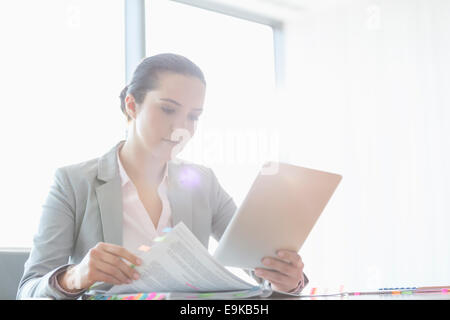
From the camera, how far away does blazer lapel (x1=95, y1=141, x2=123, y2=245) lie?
1217 millimetres

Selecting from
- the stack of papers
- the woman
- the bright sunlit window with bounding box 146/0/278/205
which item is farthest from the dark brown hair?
the bright sunlit window with bounding box 146/0/278/205

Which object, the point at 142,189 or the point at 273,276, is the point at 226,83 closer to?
the point at 142,189

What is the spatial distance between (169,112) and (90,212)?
34 centimetres

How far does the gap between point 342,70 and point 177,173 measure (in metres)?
2.44

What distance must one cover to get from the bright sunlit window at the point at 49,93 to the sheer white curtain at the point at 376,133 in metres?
1.57

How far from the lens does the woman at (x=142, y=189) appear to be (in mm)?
1156

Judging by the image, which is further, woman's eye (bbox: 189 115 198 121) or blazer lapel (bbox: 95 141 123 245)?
woman's eye (bbox: 189 115 198 121)

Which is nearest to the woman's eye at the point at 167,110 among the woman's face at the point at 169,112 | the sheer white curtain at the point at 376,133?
the woman's face at the point at 169,112

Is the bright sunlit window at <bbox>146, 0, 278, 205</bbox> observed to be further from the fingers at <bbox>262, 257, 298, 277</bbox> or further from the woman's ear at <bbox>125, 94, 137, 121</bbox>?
the fingers at <bbox>262, 257, 298, 277</bbox>

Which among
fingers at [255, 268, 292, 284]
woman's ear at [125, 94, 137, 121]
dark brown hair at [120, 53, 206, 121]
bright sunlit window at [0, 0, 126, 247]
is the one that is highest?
bright sunlit window at [0, 0, 126, 247]

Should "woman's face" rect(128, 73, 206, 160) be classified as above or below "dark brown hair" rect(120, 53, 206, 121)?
below

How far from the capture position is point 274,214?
909 mm

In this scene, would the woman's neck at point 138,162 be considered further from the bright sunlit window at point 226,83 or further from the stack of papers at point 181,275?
the bright sunlit window at point 226,83

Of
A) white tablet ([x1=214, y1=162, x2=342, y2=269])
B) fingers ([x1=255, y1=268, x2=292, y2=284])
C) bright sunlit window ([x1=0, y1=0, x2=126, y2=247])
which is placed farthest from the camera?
bright sunlit window ([x1=0, y1=0, x2=126, y2=247])
